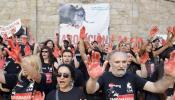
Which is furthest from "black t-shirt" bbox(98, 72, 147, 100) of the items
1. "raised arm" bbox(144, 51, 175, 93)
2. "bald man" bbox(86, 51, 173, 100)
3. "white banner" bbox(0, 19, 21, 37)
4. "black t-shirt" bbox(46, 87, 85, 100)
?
"white banner" bbox(0, 19, 21, 37)

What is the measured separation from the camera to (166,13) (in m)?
19.4

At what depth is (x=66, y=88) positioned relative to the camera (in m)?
5.35

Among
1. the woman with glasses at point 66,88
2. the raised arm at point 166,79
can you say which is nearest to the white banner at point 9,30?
the woman with glasses at point 66,88

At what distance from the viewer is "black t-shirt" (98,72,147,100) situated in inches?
217

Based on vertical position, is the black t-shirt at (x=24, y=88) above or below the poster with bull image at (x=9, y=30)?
below

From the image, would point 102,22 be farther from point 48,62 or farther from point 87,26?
point 48,62

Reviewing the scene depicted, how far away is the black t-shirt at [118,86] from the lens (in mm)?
5500

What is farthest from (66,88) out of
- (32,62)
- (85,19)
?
(85,19)

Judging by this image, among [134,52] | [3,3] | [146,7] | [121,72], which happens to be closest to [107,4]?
[146,7]

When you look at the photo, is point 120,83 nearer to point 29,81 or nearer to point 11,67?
point 29,81

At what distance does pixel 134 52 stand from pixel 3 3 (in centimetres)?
1029

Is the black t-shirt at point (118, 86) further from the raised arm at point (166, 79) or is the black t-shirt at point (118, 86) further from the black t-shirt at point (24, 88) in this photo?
the black t-shirt at point (24, 88)

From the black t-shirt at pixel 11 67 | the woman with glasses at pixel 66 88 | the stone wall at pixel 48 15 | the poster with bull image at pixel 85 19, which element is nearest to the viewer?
the woman with glasses at pixel 66 88

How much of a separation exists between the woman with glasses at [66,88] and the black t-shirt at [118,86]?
0.30 m
